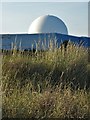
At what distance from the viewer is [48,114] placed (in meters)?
4.87

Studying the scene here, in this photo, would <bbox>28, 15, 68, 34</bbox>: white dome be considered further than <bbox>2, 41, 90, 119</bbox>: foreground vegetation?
Yes

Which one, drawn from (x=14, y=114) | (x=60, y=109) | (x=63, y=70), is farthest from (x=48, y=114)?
(x=63, y=70)

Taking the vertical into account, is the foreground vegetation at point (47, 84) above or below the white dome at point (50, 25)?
below

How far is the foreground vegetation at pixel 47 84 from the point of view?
16.2 feet

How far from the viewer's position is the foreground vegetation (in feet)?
16.2

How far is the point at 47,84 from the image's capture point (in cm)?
630

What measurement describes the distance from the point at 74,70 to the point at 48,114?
272 centimetres

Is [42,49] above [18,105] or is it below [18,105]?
above

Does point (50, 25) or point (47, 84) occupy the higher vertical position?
point (50, 25)

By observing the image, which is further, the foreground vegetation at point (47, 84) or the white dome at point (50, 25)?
the white dome at point (50, 25)

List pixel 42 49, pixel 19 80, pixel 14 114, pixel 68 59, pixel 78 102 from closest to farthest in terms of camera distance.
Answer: pixel 14 114 < pixel 78 102 < pixel 19 80 < pixel 68 59 < pixel 42 49

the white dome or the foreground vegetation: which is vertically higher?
the white dome

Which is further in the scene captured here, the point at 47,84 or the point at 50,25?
the point at 50,25

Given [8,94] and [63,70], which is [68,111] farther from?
[63,70]
